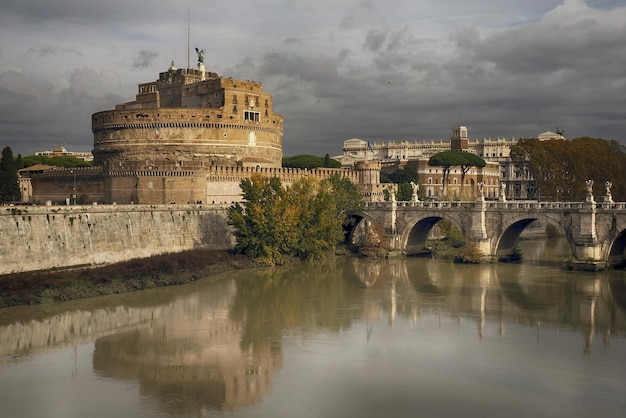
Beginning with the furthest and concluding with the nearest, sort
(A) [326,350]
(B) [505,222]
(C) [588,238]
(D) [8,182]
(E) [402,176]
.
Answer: (E) [402,176], (D) [8,182], (B) [505,222], (C) [588,238], (A) [326,350]

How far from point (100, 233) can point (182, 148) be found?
2196 cm

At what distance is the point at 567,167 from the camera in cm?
5800

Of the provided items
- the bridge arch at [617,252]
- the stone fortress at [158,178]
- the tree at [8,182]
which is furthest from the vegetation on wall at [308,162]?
the bridge arch at [617,252]

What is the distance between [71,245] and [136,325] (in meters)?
9.65

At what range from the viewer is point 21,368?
2277cm

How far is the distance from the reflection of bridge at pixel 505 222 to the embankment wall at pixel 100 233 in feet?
39.1

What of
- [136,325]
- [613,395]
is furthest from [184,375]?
[613,395]

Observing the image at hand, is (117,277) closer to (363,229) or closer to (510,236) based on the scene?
(363,229)

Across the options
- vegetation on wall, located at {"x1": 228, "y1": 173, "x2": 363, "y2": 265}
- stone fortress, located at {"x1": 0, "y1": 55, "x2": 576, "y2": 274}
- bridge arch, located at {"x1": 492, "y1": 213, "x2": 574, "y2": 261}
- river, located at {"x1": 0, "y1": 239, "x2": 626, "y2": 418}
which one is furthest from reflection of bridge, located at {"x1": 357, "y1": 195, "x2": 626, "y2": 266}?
vegetation on wall, located at {"x1": 228, "y1": 173, "x2": 363, "y2": 265}

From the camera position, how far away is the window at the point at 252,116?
6225 centimetres

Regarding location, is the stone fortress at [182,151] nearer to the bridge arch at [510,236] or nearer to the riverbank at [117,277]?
the riverbank at [117,277]

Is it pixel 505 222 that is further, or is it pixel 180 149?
pixel 180 149

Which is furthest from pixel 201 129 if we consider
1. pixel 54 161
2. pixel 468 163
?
pixel 468 163

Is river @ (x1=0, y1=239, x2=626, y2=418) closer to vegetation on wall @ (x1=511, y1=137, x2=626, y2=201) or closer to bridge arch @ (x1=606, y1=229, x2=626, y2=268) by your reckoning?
bridge arch @ (x1=606, y1=229, x2=626, y2=268)
